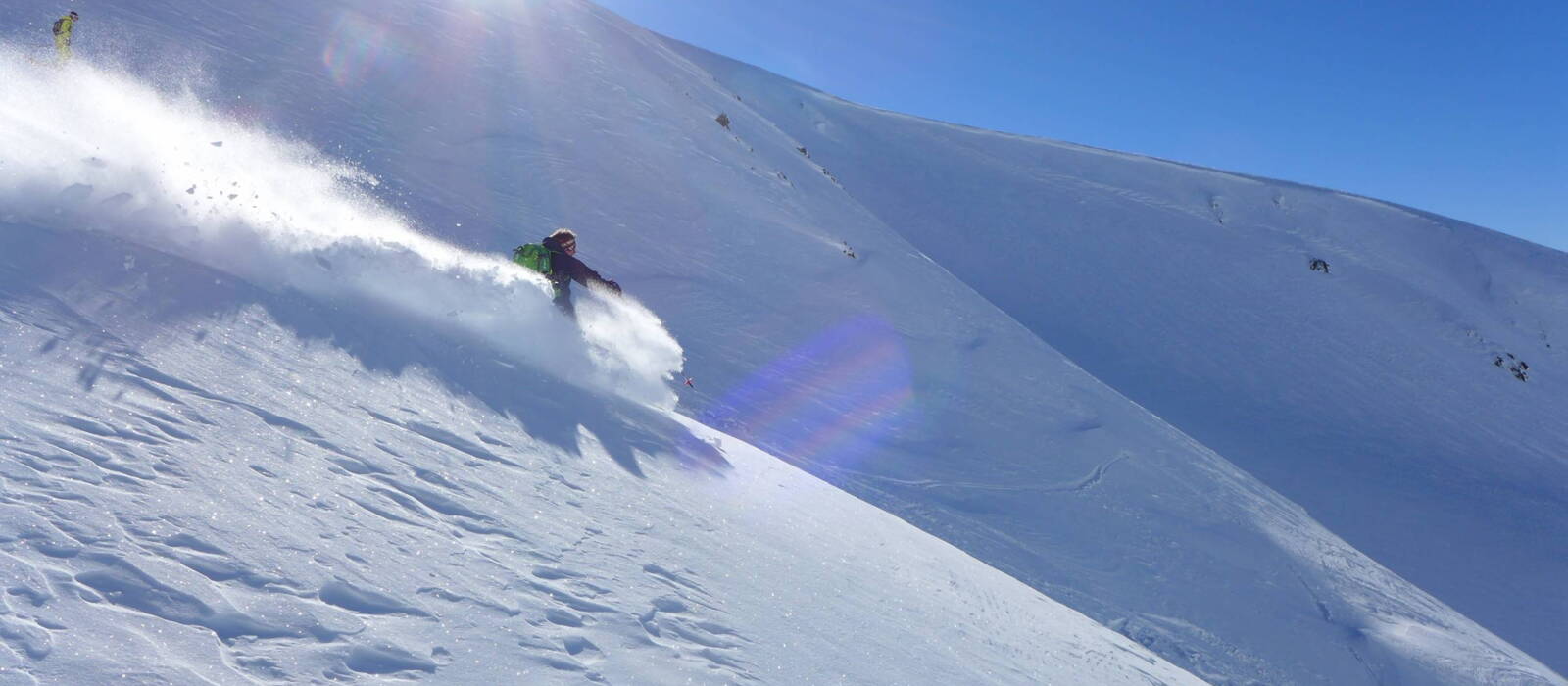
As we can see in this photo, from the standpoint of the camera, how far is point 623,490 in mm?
6324

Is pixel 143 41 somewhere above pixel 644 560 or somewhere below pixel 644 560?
above

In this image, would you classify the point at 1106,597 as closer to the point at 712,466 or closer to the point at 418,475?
the point at 712,466

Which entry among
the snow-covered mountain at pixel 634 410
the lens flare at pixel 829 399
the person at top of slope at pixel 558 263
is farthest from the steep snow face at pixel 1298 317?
the person at top of slope at pixel 558 263

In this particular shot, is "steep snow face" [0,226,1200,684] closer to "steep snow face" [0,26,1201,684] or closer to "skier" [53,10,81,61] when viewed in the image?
"steep snow face" [0,26,1201,684]

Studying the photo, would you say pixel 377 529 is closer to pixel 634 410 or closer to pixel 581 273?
pixel 634 410

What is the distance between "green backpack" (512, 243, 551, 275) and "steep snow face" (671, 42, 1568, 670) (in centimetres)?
1583

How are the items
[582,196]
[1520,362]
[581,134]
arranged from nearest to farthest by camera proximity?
1. [582,196]
2. [581,134]
3. [1520,362]

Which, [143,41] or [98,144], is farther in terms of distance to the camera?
[143,41]

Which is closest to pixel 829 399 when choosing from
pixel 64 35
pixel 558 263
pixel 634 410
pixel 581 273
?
pixel 581 273

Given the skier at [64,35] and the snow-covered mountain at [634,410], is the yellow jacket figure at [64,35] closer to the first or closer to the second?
the skier at [64,35]

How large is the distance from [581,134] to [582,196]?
2.91m

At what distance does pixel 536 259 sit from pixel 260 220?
9.86ft

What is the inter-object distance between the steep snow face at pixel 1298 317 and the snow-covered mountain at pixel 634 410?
0.17 meters

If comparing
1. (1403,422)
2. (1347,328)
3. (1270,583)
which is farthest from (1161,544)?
(1347,328)
